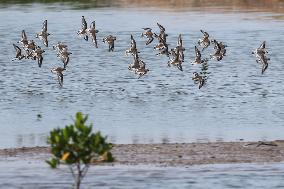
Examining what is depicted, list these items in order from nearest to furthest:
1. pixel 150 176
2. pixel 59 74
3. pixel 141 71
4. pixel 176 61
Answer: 1. pixel 150 176
2. pixel 59 74
3. pixel 141 71
4. pixel 176 61

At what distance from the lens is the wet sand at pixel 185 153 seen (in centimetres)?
3412

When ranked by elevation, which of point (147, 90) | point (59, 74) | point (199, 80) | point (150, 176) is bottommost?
point (147, 90)

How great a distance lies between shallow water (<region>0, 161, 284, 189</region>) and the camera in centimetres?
3088

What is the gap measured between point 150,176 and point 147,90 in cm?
2292

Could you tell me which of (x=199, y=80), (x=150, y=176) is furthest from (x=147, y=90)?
(x=150, y=176)

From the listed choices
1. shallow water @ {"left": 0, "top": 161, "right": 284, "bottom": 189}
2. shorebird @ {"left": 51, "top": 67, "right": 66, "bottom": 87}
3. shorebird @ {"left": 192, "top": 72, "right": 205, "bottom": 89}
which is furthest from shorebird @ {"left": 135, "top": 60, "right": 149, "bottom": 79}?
shallow water @ {"left": 0, "top": 161, "right": 284, "bottom": 189}

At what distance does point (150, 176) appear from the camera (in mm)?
32031

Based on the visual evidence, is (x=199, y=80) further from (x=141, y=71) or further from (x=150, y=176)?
(x=150, y=176)

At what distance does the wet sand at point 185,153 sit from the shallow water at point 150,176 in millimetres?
767

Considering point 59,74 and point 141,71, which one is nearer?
point 59,74

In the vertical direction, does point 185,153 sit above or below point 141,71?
above

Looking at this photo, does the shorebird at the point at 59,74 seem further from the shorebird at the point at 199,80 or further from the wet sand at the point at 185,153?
the wet sand at the point at 185,153

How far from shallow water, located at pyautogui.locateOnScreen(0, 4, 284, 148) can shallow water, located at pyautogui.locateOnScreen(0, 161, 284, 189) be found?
4.76 meters

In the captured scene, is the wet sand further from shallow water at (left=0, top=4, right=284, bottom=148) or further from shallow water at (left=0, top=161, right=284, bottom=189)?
shallow water at (left=0, top=4, right=284, bottom=148)
